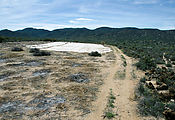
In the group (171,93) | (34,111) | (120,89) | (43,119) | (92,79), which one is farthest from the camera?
(92,79)

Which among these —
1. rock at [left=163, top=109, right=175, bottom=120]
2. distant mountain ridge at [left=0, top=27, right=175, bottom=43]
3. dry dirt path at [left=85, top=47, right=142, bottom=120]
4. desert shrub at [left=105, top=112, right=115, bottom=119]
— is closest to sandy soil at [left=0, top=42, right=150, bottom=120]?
dry dirt path at [left=85, top=47, right=142, bottom=120]

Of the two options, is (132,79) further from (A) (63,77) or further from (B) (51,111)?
(B) (51,111)

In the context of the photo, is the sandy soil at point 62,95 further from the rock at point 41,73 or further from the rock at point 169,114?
the rock at point 169,114

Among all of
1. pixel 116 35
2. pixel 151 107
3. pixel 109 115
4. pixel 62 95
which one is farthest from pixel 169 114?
pixel 116 35

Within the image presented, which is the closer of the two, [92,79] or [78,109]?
[78,109]

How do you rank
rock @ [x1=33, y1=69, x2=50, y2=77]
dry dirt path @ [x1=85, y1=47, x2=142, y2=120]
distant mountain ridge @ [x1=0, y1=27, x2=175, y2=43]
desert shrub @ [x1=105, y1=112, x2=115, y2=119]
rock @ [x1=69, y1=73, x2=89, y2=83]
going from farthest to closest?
distant mountain ridge @ [x1=0, y1=27, x2=175, y2=43]
rock @ [x1=33, y1=69, x2=50, y2=77]
rock @ [x1=69, y1=73, x2=89, y2=83]
dry dirt path @ [x1=85, y1=47, x2=142, y2=120]
desert shrub @ [x1=105, y1=112, x2=115, y2=119]

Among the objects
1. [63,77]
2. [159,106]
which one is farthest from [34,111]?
[159,106]

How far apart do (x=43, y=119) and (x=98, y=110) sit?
7.45 ft

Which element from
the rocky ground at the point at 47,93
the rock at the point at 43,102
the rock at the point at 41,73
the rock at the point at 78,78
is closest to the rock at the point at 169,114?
the rocky ground at the point at 47,93

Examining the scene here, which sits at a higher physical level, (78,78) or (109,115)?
(78,78)

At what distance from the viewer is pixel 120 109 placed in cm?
656

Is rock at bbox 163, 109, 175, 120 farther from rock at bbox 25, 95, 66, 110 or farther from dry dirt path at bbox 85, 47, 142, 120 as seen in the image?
rock at bbox 25, 95, 66, 110

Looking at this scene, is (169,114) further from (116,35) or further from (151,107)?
(116,35)

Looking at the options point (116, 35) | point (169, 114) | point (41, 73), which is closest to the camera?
point (169, 114)
